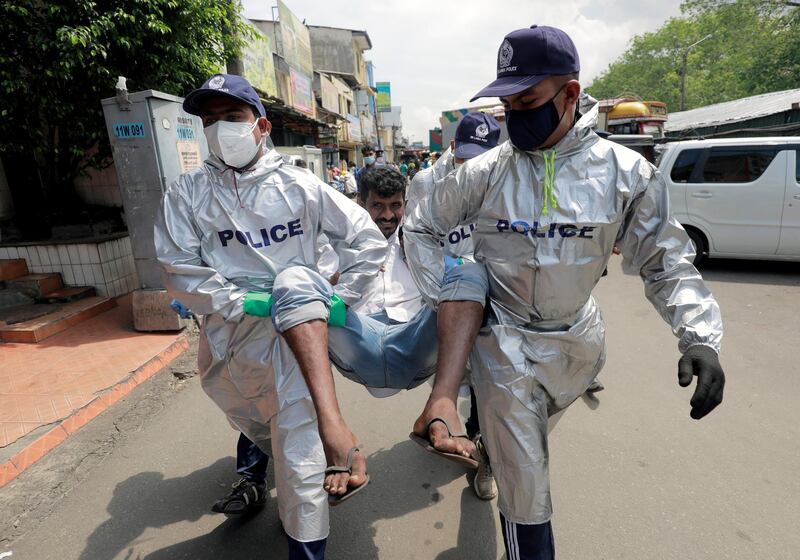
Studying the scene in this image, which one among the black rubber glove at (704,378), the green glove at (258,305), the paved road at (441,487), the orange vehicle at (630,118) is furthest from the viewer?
the orange vehicle at (630,118)

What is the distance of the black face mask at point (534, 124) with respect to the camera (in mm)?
1660

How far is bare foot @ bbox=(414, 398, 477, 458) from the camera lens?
1.38 meters

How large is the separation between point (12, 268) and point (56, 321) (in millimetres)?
1235

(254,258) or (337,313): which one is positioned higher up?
(254,258)

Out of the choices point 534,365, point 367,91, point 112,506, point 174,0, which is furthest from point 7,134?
point 367,91

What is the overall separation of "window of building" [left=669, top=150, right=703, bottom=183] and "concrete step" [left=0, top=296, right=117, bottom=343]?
24.5 ft

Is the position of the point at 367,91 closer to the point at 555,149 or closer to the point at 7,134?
the point at 7,134

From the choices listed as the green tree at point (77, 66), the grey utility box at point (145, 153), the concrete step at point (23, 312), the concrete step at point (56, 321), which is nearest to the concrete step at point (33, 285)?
the concrete step at point (23, 312)

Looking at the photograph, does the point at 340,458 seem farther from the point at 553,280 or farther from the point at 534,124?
the point at 534,124

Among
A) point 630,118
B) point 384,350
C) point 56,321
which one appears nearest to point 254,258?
point 384,350

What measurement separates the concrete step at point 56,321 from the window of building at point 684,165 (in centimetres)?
748

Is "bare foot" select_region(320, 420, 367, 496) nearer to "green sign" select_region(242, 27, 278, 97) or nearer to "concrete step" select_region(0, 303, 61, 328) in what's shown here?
"concrete step" select_region(0, 303, 61, 328)

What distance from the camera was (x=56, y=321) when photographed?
475 cm

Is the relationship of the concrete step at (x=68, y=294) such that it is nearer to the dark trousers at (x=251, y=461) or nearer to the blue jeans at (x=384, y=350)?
the dark trousers at (x=251, y=461)
